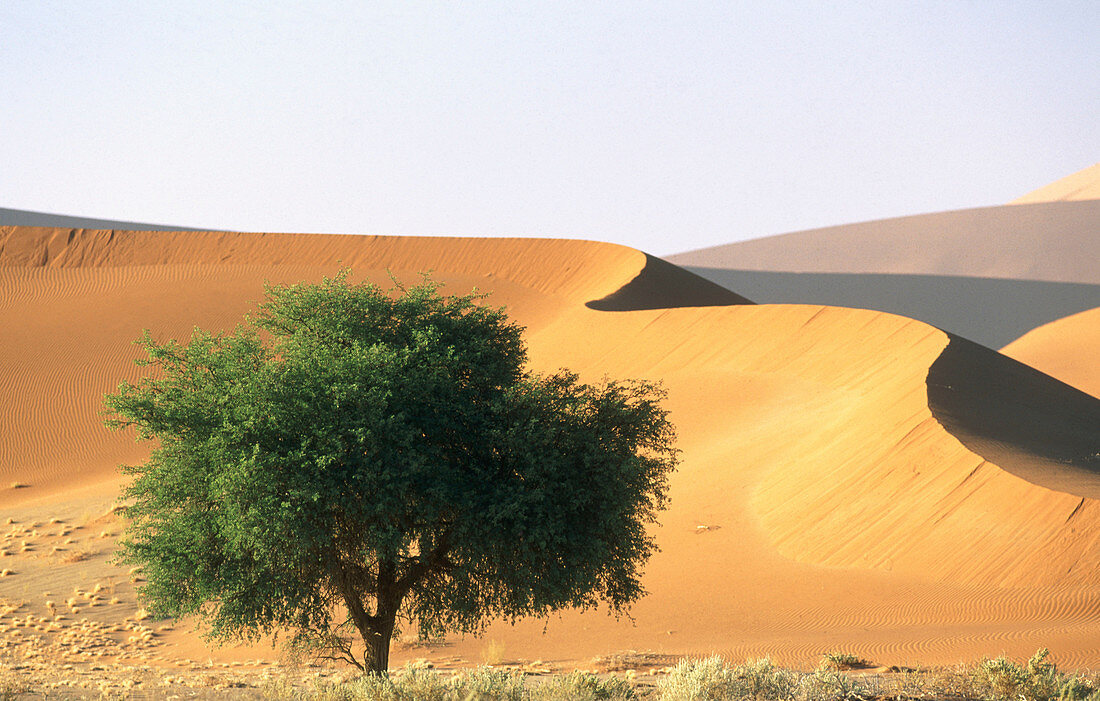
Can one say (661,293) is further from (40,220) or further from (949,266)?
(40,220)

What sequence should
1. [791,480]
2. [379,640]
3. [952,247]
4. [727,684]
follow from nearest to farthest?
1. [727,684]
2. [379,640]
3. [791,480]
4. [952,247]

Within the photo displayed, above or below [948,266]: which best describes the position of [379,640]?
below

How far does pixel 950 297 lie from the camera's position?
13612cm

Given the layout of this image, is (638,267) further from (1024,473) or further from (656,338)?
(1024,473)

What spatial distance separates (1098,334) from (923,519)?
55497 mm

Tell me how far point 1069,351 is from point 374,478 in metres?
66.2

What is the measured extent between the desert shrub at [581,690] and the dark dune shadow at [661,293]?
142ft

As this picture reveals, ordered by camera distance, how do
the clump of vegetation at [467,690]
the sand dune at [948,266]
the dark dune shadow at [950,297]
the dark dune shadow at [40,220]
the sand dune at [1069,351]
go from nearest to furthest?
the clump of vegetation at [467,690] < the sand dune at [1069,351] < the dark dune shadow at [950,297] < the sand dune at [948,266] < the dark dune shadow at [40,220]

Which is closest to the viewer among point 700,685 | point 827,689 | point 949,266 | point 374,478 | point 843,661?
point 700,685

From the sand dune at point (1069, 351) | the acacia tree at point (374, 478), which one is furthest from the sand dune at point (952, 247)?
the acacia tree at point (374, 478)

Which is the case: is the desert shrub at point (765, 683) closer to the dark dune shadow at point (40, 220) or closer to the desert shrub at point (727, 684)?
the desert shrub at point (727, 684)

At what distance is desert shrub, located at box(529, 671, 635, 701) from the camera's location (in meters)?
11.0

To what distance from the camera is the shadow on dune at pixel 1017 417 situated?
22719 millimetres

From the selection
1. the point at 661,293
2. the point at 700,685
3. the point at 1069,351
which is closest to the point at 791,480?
the point at 700,685
